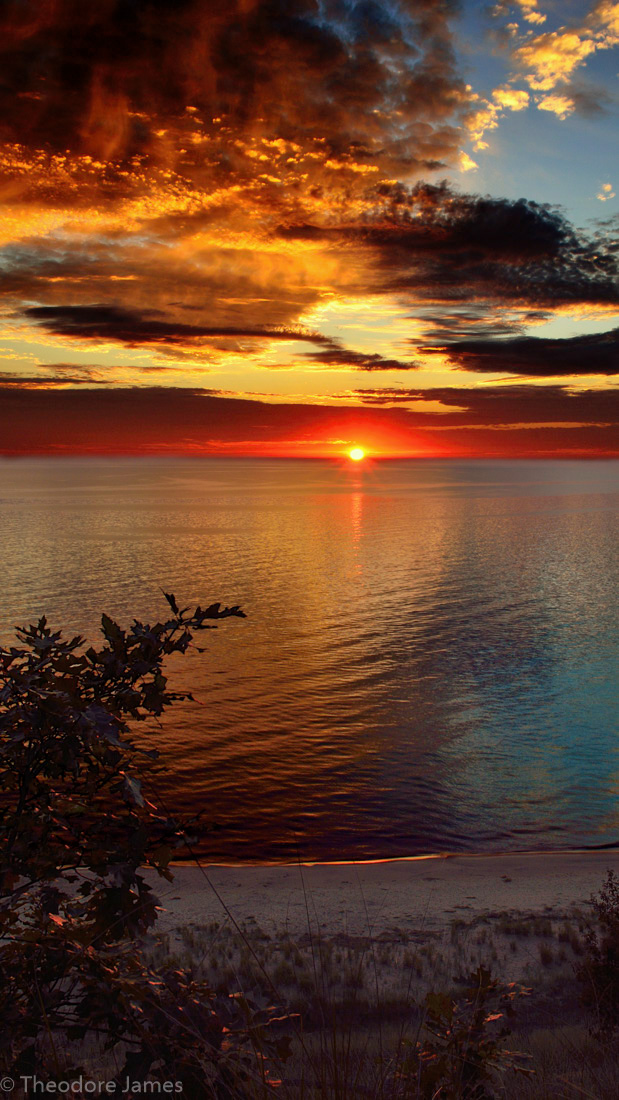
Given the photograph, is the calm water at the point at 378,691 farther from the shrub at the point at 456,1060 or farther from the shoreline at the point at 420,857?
the shrub at the point at 456,1060

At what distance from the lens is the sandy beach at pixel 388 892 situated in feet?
42.8

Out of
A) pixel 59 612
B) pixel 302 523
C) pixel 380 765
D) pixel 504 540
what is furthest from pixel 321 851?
pixel 302 523

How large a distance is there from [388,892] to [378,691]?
1629 cm

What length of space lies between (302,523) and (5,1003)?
124680 mm

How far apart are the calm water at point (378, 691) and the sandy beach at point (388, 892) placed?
135cm

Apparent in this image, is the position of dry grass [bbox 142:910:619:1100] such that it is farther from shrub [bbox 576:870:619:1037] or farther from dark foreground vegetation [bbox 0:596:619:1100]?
dark foreground vegetation [bbox 0:596:619:1100]

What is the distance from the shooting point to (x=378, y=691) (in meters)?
31.0

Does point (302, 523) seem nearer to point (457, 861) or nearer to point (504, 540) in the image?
point (504, 540)

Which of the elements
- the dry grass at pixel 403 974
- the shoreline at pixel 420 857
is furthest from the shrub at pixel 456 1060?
the shoreline at pixel 420 857

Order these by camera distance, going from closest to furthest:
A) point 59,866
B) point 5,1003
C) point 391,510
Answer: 1. point 5,1003
2. point 59,866
3. point 391,510

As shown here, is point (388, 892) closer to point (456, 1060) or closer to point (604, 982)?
point (604, 982)

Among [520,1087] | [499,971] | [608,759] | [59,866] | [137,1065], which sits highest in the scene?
[59,866]

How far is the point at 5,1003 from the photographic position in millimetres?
3643

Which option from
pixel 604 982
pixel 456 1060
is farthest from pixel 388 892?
pixel 456 1060
